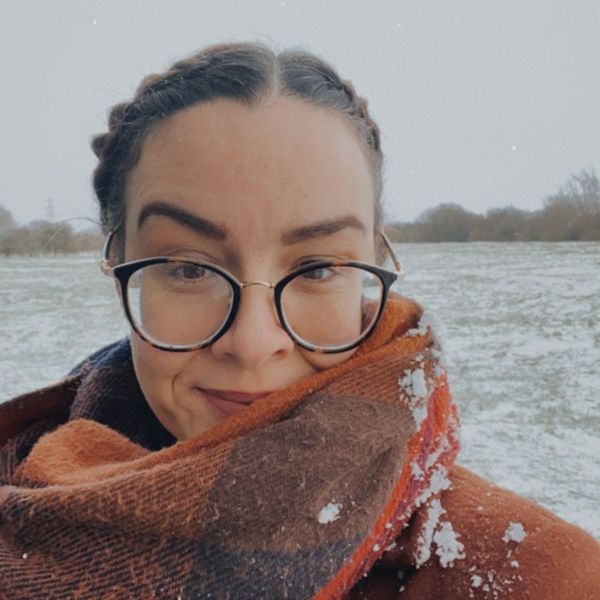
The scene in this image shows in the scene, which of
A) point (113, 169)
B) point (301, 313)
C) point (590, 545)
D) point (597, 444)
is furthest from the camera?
point (597, 444)

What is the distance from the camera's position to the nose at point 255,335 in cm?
115

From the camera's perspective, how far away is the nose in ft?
3.76

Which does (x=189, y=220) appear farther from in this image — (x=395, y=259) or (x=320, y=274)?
(x=395, y=259)

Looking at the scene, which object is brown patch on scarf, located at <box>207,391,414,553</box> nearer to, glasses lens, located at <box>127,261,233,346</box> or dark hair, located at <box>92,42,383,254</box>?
glasses lens, located at <box>127,261,233,346</box>

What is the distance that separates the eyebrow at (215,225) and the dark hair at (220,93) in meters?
0.22

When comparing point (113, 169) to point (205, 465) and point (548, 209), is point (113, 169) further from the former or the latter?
point (548, 209)

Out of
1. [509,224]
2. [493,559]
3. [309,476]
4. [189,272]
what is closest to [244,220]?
[189,272]

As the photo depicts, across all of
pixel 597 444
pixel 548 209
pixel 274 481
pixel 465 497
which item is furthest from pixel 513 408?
pixel 548 209

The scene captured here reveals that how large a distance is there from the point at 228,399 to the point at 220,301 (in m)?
0.19

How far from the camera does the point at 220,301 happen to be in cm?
121

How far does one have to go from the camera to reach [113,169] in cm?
151

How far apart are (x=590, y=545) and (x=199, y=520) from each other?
2.28 ft

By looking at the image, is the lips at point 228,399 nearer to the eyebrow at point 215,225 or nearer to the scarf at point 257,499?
the scarf at point 257,499

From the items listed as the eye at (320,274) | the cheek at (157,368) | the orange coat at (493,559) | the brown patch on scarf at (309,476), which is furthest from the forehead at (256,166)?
the orange coat at (493,559)
